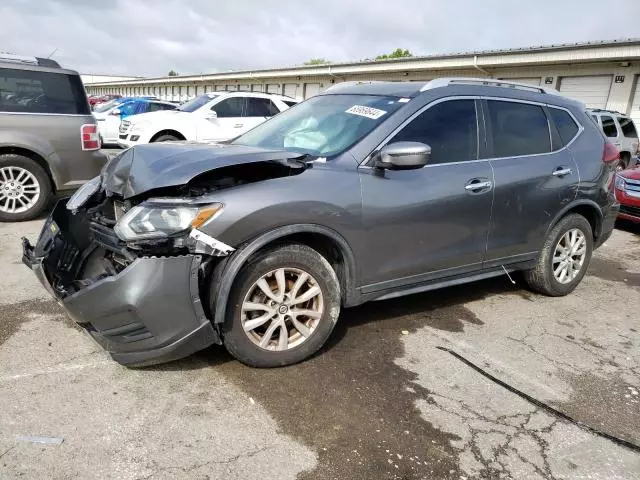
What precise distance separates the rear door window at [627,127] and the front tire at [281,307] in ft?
46.6

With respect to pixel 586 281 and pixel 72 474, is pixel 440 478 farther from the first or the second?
pixel 586 281

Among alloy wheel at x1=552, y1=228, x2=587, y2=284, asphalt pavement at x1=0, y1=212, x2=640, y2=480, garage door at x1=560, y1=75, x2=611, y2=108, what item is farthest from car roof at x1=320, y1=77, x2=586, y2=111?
garage door at x1=560, y1=75, x2=611, y2=108

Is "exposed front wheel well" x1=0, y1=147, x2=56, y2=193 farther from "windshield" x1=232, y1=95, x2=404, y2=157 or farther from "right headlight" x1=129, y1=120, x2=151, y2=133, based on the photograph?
"right headlight" x1=129, y1=120, x2=151, y2=133

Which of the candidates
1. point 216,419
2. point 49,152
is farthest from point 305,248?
point 49,152

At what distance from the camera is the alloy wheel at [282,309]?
3.14 metres

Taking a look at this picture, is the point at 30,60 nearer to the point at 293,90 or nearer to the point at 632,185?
the point at 632,185

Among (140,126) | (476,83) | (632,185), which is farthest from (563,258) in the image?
(140,126)

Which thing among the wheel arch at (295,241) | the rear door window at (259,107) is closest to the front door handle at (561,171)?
the wheel arch at (295,241)

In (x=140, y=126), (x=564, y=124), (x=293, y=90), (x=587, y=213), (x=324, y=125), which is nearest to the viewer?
(x=324, y=125)

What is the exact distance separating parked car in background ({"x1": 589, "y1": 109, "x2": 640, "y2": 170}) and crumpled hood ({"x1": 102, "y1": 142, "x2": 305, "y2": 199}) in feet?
42.9

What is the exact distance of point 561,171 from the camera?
4.53 metres

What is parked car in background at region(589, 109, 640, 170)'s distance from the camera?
45.8ft

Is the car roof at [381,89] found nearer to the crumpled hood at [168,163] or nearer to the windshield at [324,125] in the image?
the windshield at [324,125]

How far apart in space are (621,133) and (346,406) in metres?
14.4
